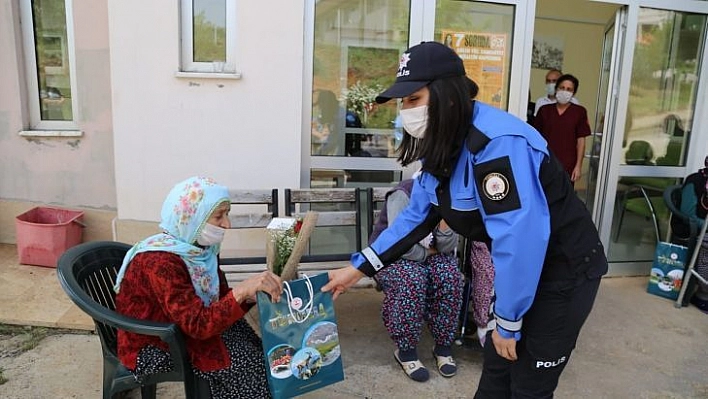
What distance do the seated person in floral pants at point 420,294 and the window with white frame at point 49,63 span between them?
11.5ft

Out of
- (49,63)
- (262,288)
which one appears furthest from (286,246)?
(49,63)

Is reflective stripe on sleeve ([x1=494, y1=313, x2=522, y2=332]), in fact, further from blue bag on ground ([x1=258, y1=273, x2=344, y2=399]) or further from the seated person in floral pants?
the seated person in floral pants

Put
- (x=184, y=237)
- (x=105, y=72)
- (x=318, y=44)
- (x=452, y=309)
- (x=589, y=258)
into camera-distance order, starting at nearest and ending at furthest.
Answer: (x=589, y=258), (x=184, y=237), (x=452, y=309), (x=318, y=44), (x=105, y=72)

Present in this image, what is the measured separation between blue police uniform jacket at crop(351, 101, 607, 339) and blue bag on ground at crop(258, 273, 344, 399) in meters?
0.60

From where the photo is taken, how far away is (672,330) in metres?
3.66

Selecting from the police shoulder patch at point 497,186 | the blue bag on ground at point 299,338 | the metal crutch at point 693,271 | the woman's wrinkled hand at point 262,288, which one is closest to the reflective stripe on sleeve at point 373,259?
the blue bag on ground at point 299,338

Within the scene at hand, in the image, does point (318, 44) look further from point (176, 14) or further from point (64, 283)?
point (64, 283)

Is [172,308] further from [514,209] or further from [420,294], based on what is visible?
[420,294]

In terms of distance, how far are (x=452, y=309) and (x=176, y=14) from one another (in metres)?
2.76

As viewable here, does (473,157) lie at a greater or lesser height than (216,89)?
lesser

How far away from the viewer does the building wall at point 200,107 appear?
3641 millimetres

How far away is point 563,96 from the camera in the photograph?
15.5 feet

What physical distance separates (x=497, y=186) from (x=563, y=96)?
3785 millimetres

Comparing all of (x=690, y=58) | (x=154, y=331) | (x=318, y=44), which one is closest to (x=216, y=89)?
(x=318, y=44)
